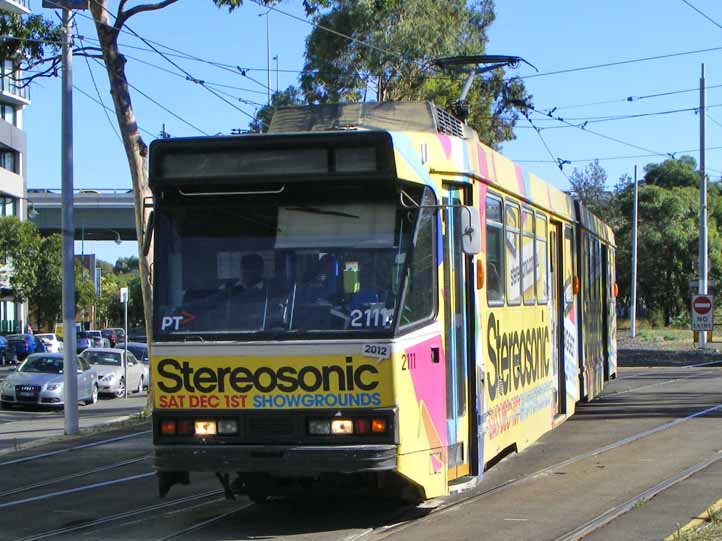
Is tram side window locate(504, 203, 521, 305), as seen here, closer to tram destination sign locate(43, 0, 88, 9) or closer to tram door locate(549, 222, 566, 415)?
tram door locate(549, 222, 566, 415)

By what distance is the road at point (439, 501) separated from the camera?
27.6ft

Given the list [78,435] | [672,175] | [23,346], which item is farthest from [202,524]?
[672,175]

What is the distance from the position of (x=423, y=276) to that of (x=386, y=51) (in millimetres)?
25661

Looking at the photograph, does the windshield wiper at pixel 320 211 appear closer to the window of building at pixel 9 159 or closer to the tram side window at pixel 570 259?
the tram side window at pixel 570 259

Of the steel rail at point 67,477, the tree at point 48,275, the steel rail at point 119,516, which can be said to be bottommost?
the steel rail at point 67,477

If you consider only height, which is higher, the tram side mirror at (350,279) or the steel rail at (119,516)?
the tram side mirror at (350,279)

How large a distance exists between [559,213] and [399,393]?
667cm

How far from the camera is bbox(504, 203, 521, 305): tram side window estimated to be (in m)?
10.6

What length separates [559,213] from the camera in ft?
45.2

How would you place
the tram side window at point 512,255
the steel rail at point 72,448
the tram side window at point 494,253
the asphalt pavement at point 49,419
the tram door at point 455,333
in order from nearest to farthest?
the tram door at point 455,333 < the tram side window at point 494,253 < the tram side window at point 512,255 < the steel rail at point 72,448 < the asphalt pavement at point 49,419

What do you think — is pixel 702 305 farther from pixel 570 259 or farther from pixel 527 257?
pixel 527 257

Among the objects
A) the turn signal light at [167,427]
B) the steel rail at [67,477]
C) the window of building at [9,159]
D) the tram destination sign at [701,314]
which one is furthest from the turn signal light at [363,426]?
the window of building at [9,159]

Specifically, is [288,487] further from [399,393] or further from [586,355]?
[586,355]

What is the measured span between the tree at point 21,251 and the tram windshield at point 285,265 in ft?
175
